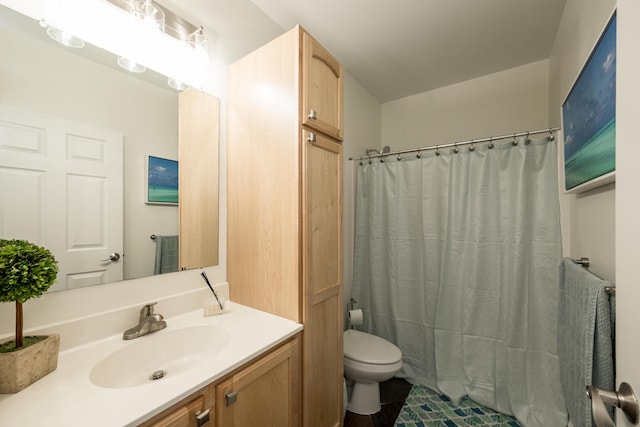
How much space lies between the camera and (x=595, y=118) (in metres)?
0.91

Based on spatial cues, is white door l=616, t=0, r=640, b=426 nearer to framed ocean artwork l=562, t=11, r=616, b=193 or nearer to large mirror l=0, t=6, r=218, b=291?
framed ocean artwork l=562, t=11, r=616, b=193

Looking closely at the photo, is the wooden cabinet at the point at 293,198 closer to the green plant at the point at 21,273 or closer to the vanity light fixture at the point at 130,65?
the vanity light fixture at the point at 130,65

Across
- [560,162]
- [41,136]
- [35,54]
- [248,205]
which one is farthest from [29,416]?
[560,162]

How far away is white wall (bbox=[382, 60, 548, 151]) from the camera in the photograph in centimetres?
211

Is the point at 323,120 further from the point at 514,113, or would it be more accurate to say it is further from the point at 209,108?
the point at 514,113

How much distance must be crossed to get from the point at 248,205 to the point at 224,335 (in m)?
0.60

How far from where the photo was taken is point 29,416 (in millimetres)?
604

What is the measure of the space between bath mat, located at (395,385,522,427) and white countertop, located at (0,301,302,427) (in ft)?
4.21

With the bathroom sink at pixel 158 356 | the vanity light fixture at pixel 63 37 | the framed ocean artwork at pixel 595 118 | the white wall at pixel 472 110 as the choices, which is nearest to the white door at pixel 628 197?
the framed ocean artwork at pixel 595 118

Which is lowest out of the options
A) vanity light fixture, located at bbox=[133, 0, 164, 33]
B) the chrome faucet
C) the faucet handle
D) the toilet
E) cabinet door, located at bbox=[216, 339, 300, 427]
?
the toilet

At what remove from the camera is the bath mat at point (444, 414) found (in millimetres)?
1625

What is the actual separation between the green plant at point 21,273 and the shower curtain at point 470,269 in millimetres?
1969

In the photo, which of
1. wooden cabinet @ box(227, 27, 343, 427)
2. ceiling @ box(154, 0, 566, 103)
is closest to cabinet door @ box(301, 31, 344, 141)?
wooden cabinet @ box(227, 27, 343, 427)

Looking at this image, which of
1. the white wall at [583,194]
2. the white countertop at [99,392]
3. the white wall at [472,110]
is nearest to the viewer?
the white countertop at [99,392]
